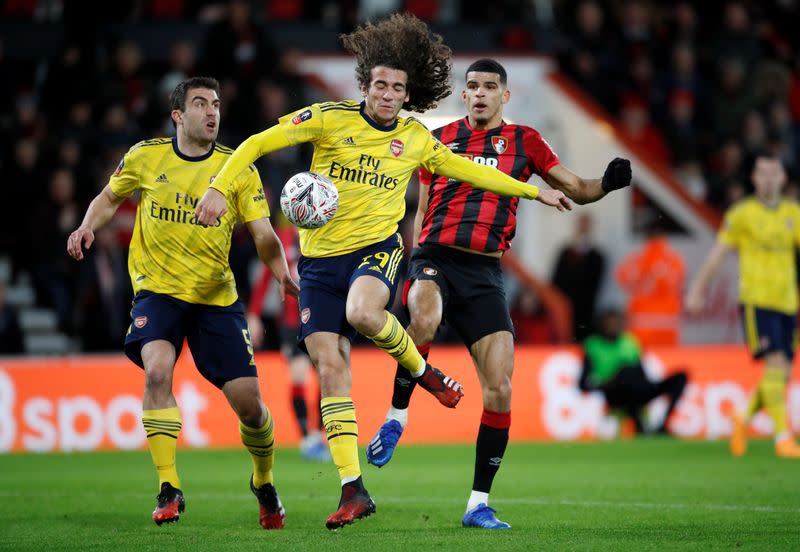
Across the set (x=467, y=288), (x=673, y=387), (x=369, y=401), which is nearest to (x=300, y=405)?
(x=369, y=401)

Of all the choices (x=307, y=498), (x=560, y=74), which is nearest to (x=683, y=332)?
(x=560, y=74)

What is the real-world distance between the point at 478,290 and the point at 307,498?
88.9 inches

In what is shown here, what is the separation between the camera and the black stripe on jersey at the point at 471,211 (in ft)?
26.5

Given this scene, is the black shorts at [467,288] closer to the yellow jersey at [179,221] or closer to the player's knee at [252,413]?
the yellow jersey at [179,221]

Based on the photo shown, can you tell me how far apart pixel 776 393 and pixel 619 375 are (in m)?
2.73

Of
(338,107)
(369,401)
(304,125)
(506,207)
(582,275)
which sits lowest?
(369,401)

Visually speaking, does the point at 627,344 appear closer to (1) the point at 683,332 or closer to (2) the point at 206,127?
(1) the point at 683,332

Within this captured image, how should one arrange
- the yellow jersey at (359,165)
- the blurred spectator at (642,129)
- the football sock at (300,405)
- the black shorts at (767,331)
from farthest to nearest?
1. the blurred spectator at (642,129)
2. the football sock at (300,405)
3. the black shorts at (767,331)
4. the yellow jersey at (359,165)

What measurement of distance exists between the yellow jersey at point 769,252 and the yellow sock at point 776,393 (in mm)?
607

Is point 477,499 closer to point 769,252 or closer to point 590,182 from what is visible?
point 590,182

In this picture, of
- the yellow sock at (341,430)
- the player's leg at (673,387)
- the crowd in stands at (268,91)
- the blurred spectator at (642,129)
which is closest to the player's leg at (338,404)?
the yellow sock at (341,430)

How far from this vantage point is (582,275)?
1677cm

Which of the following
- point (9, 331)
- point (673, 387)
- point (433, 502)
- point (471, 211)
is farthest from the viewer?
point (673, 387)

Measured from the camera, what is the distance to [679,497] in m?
9.09
